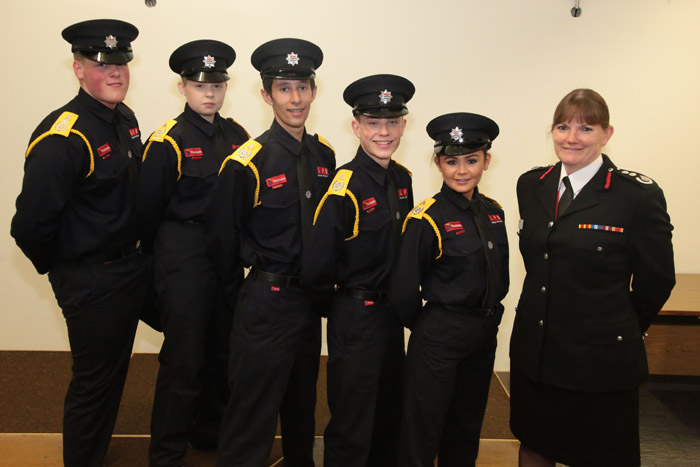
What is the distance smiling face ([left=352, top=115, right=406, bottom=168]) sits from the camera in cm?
220

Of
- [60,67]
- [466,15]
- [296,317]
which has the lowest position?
[296,317]

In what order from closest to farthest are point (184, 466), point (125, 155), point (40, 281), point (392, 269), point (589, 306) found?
point (589, 306) < point (392, 269) < point (125, 155) < point (184, 466) < point (40, 281)

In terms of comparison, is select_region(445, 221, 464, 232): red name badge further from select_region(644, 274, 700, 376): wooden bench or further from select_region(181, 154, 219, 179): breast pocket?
select_region(644, 274, 700, 376): wooden bench

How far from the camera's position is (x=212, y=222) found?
7.39 ft

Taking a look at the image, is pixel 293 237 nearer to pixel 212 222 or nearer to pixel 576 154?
pixel 212 222

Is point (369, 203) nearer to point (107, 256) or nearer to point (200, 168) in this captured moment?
point (200, 168)

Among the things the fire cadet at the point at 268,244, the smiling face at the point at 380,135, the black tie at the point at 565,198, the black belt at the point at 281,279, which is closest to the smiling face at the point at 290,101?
the fire cadet at the point at 268,244

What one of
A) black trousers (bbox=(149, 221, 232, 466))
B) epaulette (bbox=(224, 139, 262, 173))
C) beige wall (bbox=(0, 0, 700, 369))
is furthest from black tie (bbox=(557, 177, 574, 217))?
beige wall (bbox=(0, 0, 700, 369))

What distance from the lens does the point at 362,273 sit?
7.25 ft

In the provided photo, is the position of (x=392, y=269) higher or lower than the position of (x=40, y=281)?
higher

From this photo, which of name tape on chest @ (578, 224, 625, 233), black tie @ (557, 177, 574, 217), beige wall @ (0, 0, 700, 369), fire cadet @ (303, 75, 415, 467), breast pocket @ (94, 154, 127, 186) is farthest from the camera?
beige wall @ (0, 0, 700, 369)

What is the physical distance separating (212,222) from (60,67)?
211 cm

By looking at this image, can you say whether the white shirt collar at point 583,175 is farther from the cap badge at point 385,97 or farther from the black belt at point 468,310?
the cap badge at point 385,97

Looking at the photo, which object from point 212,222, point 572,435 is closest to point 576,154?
point 572,435
